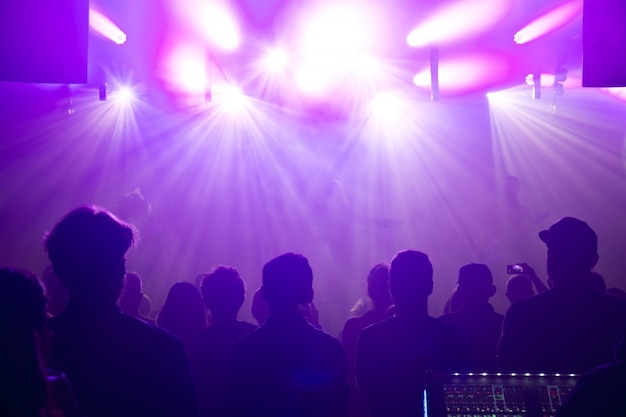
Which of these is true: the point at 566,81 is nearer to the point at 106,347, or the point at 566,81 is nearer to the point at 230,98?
the point at 230,98

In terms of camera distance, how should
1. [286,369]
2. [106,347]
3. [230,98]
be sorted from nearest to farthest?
1. [106,347]
2. [286,369]
3. [230,98]

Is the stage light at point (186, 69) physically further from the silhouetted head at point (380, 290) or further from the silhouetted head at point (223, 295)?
the silhouetted head at point (223, 295)

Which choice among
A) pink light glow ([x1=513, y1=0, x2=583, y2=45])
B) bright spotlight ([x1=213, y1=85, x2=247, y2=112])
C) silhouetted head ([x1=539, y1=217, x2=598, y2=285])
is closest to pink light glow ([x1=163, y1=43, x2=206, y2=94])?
bright spotlight ([x1=213, y1=85, x2=247, y2=112])

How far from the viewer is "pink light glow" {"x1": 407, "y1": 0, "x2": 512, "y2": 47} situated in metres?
6.86

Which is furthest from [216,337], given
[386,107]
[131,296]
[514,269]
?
[386,107]

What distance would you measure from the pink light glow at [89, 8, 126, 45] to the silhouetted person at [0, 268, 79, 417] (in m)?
6.00

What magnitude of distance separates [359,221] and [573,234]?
6.75 m

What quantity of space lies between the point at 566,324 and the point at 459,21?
5.26 m

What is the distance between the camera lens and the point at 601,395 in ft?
4.98

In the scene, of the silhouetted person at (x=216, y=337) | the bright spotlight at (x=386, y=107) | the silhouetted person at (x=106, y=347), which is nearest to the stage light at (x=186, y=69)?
the bright spotlight at (x=386, y=107)

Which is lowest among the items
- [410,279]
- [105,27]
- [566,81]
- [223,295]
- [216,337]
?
[216,337]

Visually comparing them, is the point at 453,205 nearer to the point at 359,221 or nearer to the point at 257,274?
the point at 359,221

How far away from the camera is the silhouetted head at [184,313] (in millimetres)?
3705

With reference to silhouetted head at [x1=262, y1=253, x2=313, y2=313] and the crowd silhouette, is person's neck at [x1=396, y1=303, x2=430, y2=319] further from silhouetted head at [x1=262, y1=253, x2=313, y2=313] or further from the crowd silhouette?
silhouetted head at [x1=262, y1=253, x2=313, y2=313]
